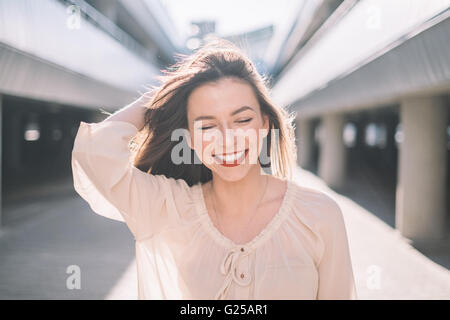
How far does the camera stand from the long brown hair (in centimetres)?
189

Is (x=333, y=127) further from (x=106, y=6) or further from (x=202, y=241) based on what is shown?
(x=202, y=241)

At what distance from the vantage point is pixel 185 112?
1.97 meters

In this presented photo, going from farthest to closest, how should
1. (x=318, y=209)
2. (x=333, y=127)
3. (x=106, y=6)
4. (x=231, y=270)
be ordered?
(x=106, y=6) → (x=333, y=127) → (x=318, y=209) → (x=231, y=270)

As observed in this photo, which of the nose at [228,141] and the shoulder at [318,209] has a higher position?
the nose at [228,141]

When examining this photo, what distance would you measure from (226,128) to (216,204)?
414 mm

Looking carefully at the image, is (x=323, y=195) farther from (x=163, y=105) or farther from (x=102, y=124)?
(x=102, y=124)

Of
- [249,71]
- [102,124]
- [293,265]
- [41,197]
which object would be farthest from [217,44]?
[41,197]

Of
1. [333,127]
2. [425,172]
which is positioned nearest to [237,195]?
[425,172]

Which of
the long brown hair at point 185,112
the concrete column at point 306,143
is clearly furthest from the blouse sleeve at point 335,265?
the concrete column at point 306,143

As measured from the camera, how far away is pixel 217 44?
2178mm

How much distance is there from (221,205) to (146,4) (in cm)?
1802

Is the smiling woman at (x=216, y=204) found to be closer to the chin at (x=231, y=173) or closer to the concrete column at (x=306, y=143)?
the chin at (x=231, y=173)

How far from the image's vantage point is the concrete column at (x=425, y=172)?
296 inches

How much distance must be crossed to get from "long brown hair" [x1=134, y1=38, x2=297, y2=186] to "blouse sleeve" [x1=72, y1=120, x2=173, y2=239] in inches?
8.5
